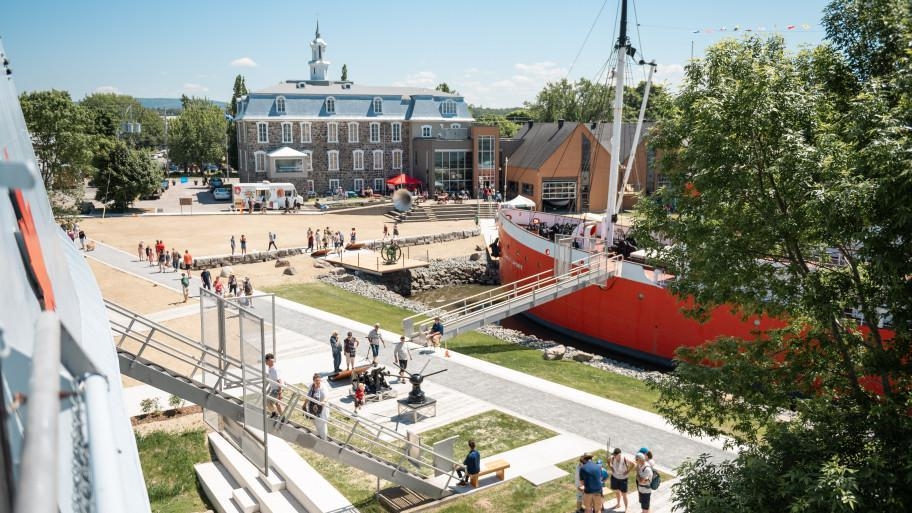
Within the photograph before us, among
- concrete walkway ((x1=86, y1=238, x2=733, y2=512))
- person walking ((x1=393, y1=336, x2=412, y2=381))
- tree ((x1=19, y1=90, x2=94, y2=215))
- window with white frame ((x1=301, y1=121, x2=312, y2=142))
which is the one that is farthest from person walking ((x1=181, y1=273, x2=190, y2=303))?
window with white frame ((x1=301, y1=121, x2=312, y2=142))

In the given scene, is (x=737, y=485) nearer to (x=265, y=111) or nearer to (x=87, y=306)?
(x=87, y=306)

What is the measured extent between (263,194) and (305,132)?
911 cm

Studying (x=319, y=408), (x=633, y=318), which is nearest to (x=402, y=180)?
(x=633, y=318)

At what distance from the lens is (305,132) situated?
201 ft

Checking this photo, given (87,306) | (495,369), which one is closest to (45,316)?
(87,306)

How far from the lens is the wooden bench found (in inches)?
505

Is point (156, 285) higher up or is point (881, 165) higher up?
point (881, 165)

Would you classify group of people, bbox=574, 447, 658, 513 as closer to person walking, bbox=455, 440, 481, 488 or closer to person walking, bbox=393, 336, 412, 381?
person walking, bbox=455, 440, 481, 488

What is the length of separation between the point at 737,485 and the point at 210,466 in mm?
10420

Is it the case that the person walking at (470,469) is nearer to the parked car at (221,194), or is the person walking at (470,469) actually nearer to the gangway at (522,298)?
the gangway at (522,298)

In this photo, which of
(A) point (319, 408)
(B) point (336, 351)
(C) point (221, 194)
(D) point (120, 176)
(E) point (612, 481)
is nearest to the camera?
(E) point (612, 481)

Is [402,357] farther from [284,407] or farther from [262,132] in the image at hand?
[262,132]

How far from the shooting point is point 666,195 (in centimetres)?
1090

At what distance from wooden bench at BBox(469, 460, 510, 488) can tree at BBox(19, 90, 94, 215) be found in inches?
1546
